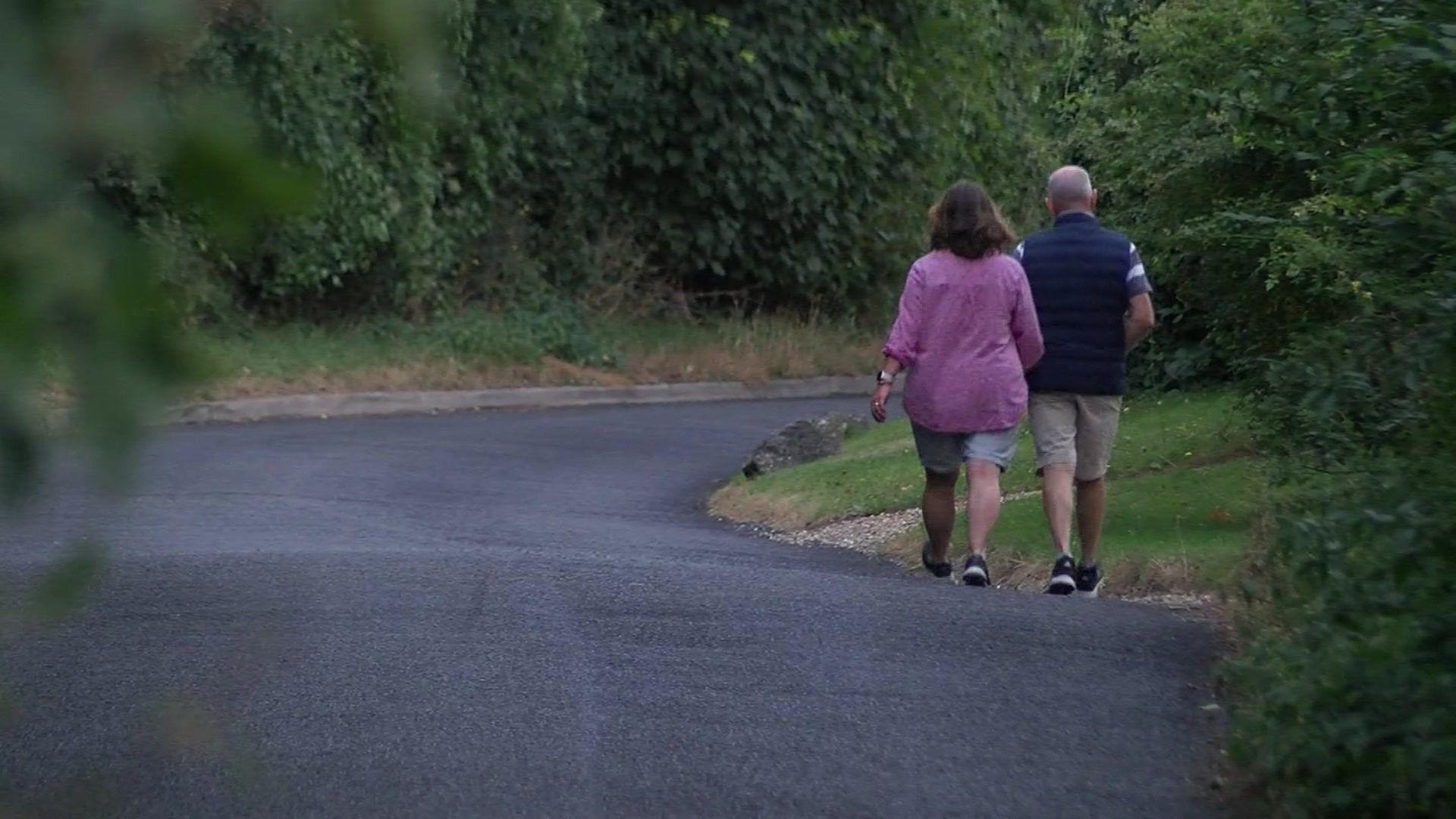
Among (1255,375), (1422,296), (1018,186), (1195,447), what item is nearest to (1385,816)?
(1422,296)

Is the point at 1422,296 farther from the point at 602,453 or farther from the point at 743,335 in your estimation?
the point at 743,335

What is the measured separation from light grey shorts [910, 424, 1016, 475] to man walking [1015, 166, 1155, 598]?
0.14 meters

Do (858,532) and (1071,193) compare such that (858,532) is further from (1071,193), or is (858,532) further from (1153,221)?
(1071,193)

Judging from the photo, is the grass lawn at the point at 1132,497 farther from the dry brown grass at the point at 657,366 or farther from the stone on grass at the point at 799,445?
the dry brown grass at the point at 657,366

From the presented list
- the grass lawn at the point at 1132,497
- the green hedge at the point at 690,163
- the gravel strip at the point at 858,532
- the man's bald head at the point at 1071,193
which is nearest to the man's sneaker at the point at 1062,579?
the grass lawn at the point at 1132,497

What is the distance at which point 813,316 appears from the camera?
26188 mm

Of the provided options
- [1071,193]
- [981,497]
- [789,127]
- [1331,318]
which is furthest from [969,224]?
[789,127]

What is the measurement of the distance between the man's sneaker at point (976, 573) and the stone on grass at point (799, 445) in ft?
22.2

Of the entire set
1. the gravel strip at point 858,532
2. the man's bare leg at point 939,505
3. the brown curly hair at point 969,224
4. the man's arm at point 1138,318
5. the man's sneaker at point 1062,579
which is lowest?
the gravel strip at point 858,532

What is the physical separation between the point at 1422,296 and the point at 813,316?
2075cm

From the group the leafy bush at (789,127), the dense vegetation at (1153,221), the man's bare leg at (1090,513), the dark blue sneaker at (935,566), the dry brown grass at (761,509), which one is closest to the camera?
the dense vegetation at (1153,221)

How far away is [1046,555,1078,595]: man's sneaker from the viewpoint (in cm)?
872

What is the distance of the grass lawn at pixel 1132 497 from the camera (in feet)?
31.0

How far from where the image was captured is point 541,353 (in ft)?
75.1
